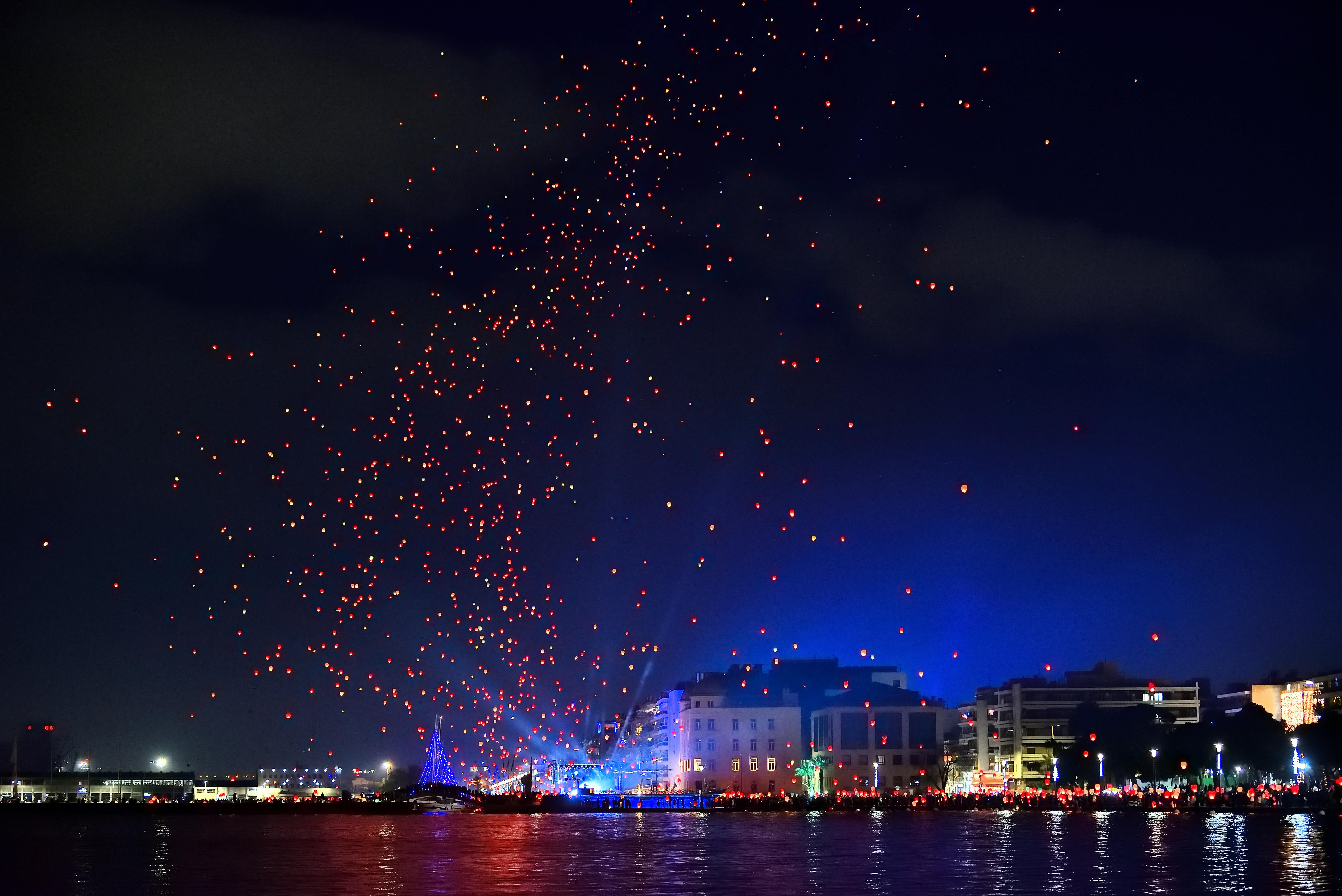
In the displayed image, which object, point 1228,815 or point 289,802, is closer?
point 1228,815

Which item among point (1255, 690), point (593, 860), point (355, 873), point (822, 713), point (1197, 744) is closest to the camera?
point (355, 873)

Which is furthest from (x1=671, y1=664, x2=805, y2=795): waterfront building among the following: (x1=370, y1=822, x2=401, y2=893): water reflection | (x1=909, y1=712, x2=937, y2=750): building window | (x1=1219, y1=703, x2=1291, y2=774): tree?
(x1=370, y1=822, x2=401, y2=893): water reflection

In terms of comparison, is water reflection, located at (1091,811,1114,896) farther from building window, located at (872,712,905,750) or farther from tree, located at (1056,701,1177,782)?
building window, located at (872,712,905,750)

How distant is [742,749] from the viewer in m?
148

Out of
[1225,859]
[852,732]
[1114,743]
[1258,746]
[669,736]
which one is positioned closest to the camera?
[1225,859]

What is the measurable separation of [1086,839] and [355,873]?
3246 cm

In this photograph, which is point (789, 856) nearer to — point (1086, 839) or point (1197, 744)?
point (1086, 839)

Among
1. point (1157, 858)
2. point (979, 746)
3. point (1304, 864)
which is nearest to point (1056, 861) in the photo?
point (1157, 858)

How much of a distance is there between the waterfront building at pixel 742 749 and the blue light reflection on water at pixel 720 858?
49.3 meters

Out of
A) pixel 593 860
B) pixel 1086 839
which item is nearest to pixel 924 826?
pixel 1086 839

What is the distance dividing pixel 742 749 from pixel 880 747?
12843 millimetres

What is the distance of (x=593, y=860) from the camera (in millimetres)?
54031

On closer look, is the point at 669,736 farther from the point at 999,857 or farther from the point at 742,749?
the point at 999,857

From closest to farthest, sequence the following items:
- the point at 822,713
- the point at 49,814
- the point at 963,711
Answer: the point at 822,713, the point at 49,814, the point at 963,711
